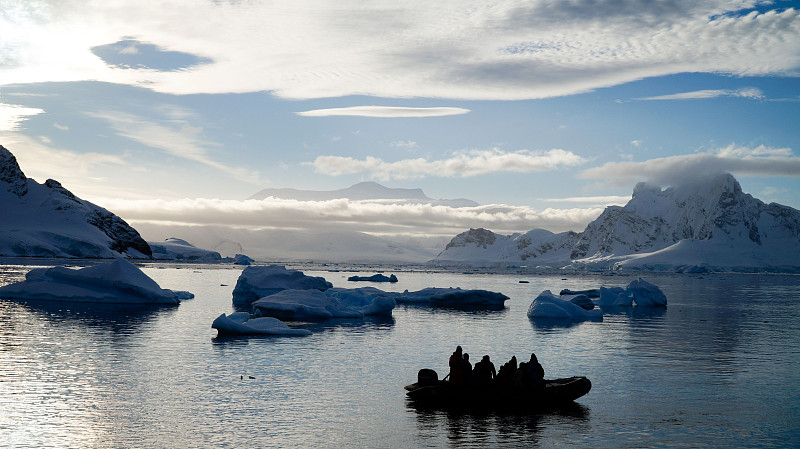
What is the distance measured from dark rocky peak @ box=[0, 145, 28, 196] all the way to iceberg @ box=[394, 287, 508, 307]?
508 feet

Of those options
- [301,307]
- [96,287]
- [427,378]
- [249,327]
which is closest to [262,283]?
[96,287]

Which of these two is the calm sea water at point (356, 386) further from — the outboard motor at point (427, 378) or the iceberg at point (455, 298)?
the iceberg at point (455, 298)

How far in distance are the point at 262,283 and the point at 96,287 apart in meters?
11.5

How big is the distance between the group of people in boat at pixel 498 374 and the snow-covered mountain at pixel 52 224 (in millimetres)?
147407

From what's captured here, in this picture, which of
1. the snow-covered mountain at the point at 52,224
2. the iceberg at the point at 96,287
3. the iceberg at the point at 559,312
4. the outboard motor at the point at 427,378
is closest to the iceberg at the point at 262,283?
the iceberg at the point at 96,287

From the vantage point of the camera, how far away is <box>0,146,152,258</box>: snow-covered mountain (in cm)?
14700

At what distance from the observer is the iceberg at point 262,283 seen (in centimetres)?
5092

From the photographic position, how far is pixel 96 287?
153 feet

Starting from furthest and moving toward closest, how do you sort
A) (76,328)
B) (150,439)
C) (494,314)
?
(494,314) < (76,328) < (150,439)

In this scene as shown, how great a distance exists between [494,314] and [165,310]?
2263 centimetres

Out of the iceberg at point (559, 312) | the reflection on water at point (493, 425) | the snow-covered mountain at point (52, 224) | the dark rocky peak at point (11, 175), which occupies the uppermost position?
the dark rocky peak at point (11, 175)

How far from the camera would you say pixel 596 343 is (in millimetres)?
31453

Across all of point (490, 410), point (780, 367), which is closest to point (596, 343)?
point (780, 367)

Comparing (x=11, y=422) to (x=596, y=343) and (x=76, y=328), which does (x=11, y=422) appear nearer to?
(x=76, y=328)
